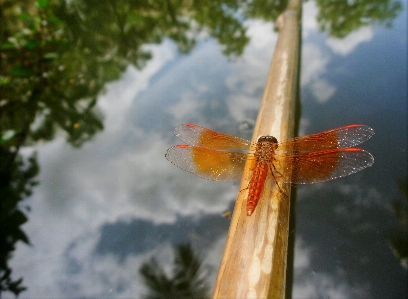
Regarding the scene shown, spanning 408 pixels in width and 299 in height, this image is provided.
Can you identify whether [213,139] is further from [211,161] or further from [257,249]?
[257,249]

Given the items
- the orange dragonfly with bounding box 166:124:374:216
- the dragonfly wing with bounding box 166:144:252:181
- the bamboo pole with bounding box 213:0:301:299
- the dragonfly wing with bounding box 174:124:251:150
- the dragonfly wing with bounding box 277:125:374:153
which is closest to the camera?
the bamboo pole with bounding box 213:0:301:299

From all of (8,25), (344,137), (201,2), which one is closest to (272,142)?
(344,137)

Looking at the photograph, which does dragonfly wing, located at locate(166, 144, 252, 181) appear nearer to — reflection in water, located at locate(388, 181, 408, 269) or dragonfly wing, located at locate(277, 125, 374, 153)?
dragonfly wing, located at locate(277, 125, 374, 153)

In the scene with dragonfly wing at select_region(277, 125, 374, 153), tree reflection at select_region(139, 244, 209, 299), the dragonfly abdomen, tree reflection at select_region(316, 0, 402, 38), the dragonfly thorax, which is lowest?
tree reflection at select_region(139, 244, 209, 299)

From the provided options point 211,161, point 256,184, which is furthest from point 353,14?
point 256,184

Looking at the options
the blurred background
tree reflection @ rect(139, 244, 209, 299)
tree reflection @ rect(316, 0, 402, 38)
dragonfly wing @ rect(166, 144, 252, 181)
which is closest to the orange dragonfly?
dragonfly wing @ rect(166, 144, 252, 181)

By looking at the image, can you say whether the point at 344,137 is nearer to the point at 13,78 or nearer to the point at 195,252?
the point at 195,252

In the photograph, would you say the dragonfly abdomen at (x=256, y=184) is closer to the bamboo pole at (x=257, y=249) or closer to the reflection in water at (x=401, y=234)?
the bamboo pole at (x=257, y=249)

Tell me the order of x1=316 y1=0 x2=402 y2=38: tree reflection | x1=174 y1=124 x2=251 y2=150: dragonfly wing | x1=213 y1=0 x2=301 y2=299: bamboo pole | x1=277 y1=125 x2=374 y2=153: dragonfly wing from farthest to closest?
x1=316 y1=0 x2=402 y2=38: tree reflection < x1=174 y1=124 x2=251 y2=150: dragonfly wing < x1=277 y1=125 x2=374 y2=153: dragonfly wing < x1=213 y1=0 x2=301 y2=299: bamboo pole
